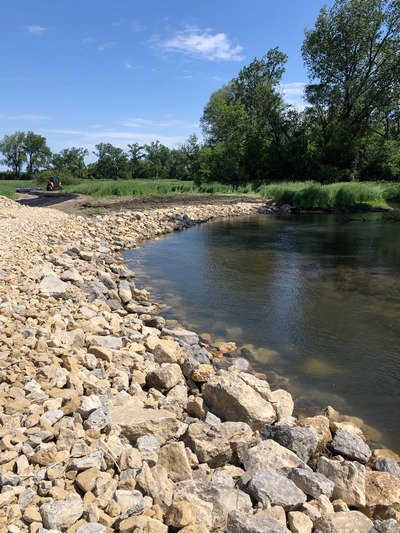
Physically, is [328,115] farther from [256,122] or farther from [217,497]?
[217,497]

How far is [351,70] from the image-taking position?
4225 cm

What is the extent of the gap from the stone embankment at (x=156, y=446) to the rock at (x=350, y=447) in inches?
0.5

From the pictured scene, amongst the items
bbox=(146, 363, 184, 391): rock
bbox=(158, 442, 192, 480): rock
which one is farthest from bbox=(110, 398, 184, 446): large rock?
bbox=(146, 363, 184, 391): rock

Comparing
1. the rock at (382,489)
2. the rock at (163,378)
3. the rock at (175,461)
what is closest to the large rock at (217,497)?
the rock at (175,461)

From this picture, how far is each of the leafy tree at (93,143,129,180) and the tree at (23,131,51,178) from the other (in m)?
21.6

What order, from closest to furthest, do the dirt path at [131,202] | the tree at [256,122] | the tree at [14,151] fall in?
the dirt path at [131,202]
the tree at [256,122]
the tree at [14,151]

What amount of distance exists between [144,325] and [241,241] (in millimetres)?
11319

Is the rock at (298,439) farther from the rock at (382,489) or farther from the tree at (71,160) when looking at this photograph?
the tree at (71,160)

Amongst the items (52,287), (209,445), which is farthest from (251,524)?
(52,287)

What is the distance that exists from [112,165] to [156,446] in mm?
83984

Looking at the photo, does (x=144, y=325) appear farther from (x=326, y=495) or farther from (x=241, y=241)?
(x=241, y=241)

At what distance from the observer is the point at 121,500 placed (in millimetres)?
2756

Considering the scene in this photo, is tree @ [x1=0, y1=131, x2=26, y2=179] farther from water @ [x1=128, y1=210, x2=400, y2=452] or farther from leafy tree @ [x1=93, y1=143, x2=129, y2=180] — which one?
water @ [x1=128, y1=210, x2=400, y2=452]

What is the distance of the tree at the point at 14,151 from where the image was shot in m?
98.2
